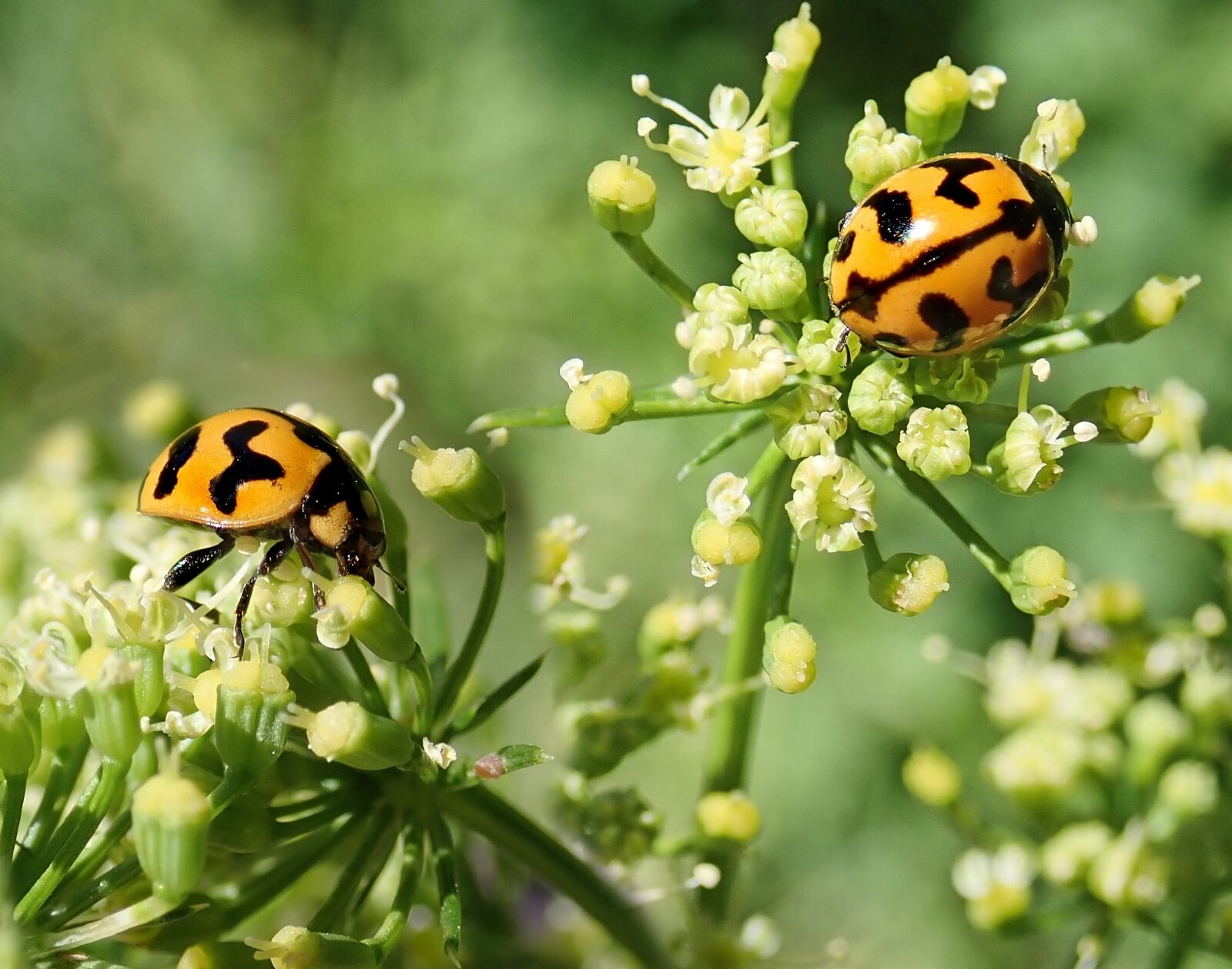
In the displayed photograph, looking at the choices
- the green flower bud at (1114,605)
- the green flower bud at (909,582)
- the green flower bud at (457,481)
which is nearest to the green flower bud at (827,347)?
the green flower bud at (909,582)

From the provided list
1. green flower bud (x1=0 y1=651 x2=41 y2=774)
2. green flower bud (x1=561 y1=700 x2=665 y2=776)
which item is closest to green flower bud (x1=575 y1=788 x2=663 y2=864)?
green flower bud (x1=561 y1=700 x2=665 y2=776)

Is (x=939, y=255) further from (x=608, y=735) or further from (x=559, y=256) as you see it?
(x=559, y=256)

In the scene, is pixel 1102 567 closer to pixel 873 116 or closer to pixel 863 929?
pixel 863 929

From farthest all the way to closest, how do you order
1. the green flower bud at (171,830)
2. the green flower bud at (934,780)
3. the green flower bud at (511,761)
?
the green flower bud at (934,780) → the green flower bud at (511,761) → the green flower bud at (171,830)

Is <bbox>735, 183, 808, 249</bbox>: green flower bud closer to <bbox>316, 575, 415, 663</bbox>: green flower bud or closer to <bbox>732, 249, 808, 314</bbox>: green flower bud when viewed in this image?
<bbox>732, 249, 808, 314</bbox>: green flower bud

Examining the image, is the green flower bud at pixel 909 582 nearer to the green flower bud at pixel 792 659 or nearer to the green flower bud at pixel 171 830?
the green flower bud at pixel 792 659

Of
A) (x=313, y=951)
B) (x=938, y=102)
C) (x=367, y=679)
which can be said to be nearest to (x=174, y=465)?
(x=367, y=679)

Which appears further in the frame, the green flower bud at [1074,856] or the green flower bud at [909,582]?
the green flower bud at [1074,856]
